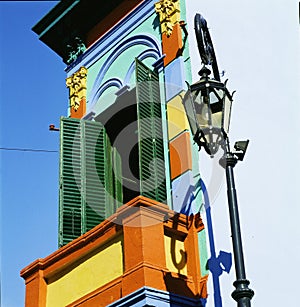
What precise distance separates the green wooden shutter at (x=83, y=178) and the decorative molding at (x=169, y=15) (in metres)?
1.71

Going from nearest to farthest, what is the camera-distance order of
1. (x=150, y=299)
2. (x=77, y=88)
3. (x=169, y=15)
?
(x=150, y=299), (x=169, y=15), (x=77, y=88)

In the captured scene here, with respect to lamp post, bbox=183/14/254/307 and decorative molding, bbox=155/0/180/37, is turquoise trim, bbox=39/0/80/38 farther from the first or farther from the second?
lamp post, bbox=183/14/254/307

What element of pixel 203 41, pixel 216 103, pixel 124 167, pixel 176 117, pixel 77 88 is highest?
pixel 77 88

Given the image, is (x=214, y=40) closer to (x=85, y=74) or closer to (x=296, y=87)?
(x=296, y=87)

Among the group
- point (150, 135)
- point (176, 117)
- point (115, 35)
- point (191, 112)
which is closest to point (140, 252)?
point (191, 112)

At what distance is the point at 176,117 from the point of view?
962 centimetres

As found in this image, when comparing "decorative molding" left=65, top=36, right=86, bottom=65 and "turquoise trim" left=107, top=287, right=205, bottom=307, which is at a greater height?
"decorative molding" left=65, top=36, right=86, bottom=65

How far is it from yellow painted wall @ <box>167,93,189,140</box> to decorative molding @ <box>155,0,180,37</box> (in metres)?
1.07

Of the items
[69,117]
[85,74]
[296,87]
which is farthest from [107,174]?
[296,87]

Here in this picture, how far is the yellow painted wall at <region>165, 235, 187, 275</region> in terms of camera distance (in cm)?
802

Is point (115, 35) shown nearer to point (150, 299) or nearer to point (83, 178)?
point (83, 178)

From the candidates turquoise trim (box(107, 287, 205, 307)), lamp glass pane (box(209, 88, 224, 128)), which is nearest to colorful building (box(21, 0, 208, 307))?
turquoise trim (box(107, 287, 205, 307))

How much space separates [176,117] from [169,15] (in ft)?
5.17

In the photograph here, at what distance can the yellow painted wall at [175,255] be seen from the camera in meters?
8.02
